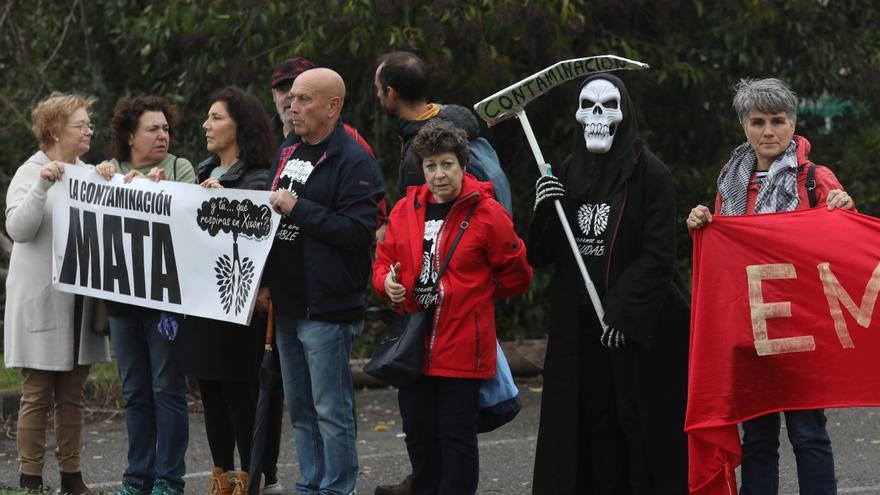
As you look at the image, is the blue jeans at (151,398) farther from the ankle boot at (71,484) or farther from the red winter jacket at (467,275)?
the red winter jacket at (467,275)

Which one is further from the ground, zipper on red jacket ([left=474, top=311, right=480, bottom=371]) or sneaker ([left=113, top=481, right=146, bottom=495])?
zipper on red jacket ([left=474, top=311, right=480, bottom=371])

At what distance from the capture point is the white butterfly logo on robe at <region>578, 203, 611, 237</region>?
6.51 m

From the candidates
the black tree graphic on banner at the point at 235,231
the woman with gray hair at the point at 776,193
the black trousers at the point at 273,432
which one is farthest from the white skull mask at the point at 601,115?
the black trousers at the point at 273,432

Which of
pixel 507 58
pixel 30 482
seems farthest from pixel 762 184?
pixel 507 58

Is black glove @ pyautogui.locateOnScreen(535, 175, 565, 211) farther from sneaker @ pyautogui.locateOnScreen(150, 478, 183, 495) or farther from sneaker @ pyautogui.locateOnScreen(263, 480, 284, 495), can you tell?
sneaker @ pyautogui.locateOnScreen(150, 478, 183, 495)

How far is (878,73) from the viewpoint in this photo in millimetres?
13023

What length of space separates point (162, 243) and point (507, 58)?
15.1 ft

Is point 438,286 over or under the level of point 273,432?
Result: over

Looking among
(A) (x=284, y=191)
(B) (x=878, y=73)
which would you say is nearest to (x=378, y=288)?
(A) (x=284, y=191)

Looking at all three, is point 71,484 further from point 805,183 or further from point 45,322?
point 805,183

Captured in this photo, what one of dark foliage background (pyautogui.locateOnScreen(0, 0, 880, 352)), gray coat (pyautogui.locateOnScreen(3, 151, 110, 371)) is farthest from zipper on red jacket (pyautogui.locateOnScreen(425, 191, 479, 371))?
dark foliage background (pyautogui.locateOnScreen(0, 0, 880, 352))

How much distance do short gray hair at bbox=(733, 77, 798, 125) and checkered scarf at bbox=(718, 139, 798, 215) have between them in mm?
154

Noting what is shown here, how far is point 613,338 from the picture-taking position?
6410mm

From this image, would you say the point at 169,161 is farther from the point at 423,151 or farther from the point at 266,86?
the point at 266,86
